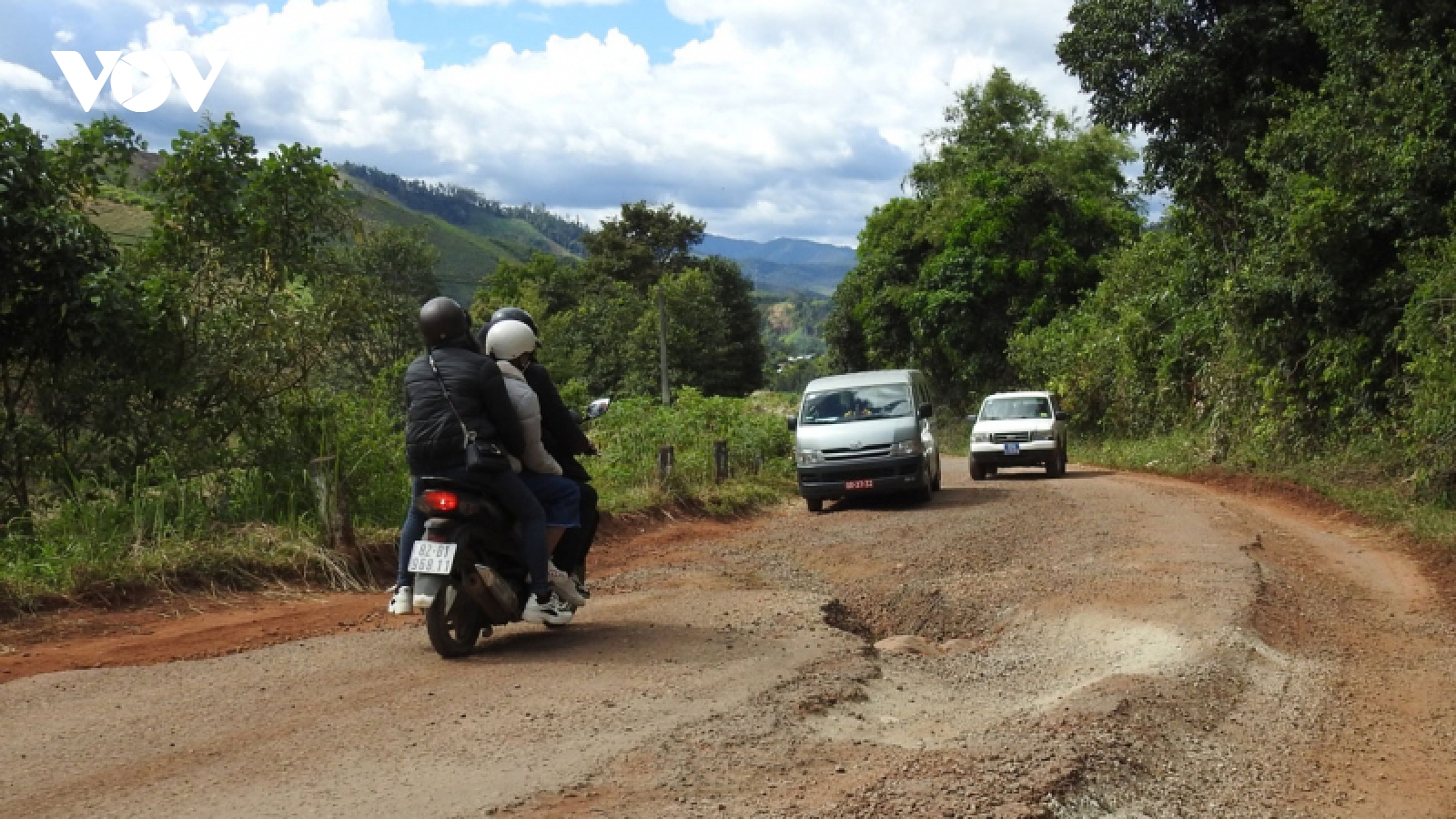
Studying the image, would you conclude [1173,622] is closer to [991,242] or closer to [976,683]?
[976,683]

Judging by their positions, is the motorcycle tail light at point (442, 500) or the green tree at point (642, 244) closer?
the motorcycle tail light at point (442, 500)

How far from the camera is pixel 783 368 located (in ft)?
290

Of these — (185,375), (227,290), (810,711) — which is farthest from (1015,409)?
(810,711)

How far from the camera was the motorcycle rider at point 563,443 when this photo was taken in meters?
7.42

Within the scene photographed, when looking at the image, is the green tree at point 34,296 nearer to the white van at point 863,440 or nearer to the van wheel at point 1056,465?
the white van at point 863,440

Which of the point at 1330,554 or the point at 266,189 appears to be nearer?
the point at 266,189

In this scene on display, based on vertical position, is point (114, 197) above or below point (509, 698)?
above

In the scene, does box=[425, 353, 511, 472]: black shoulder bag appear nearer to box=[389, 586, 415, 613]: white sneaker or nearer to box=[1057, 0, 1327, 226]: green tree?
box=[389, 586, 415, 613]: white sneaker

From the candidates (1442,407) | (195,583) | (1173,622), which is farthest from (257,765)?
(1442,407)

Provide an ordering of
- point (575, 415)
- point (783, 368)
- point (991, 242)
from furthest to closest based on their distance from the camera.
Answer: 1. point (783, 368)
2. point (991, 242)
3. point (575, 415)

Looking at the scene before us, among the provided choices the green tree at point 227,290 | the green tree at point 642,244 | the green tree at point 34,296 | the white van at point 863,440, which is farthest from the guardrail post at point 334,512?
the green tree at point 642,244

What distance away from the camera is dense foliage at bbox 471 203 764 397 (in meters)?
63.4

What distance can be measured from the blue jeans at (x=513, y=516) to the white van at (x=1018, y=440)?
17.6 metres

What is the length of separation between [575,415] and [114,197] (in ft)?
24.3
